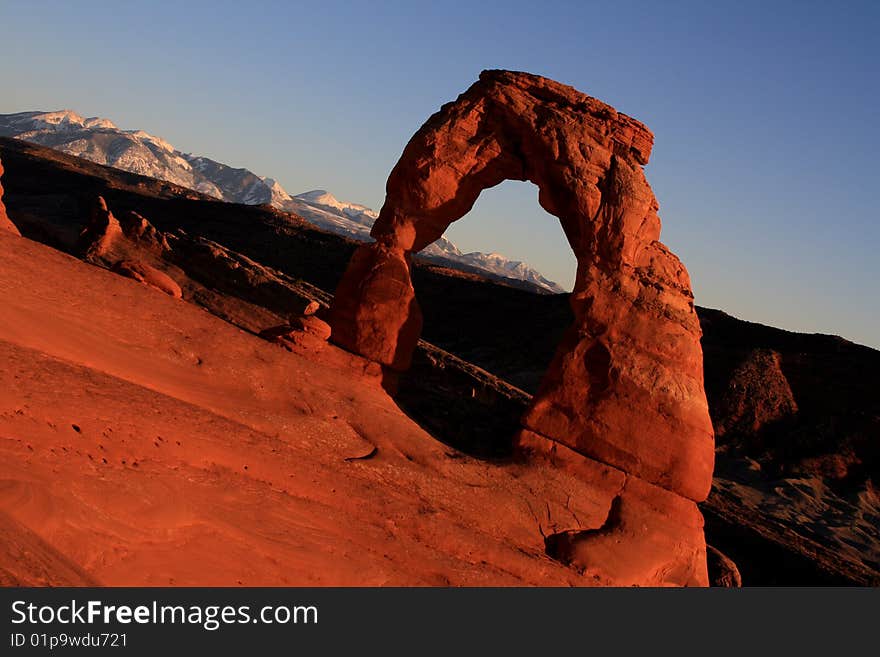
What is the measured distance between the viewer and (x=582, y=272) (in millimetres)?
13305

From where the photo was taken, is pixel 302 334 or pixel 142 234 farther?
pixel 142 234

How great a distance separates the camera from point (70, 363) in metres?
8.66

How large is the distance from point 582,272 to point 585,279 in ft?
0.51

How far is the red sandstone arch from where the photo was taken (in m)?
12.6

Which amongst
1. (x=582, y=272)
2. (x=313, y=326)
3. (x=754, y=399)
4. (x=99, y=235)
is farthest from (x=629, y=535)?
(x=754, y=399)

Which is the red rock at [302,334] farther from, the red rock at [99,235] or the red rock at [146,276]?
the red rock at [99,235]

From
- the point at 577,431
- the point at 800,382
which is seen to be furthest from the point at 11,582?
the point at 800,382

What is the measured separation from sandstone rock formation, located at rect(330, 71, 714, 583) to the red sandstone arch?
0.02m

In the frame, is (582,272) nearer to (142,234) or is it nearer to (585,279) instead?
(585,279)

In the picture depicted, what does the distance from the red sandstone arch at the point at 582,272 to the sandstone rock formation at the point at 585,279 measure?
21 millimetres

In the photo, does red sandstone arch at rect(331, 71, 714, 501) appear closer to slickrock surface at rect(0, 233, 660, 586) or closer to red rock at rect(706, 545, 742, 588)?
slickrock surface at rect(0, 233, 660, 586)

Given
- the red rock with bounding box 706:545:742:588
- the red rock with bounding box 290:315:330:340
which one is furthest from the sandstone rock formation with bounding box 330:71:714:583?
the red rock with bounding box 706:545:742:588

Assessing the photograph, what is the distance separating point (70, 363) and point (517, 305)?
44.6m

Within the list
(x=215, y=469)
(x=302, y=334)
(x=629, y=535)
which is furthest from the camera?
(x=302, y=334)
